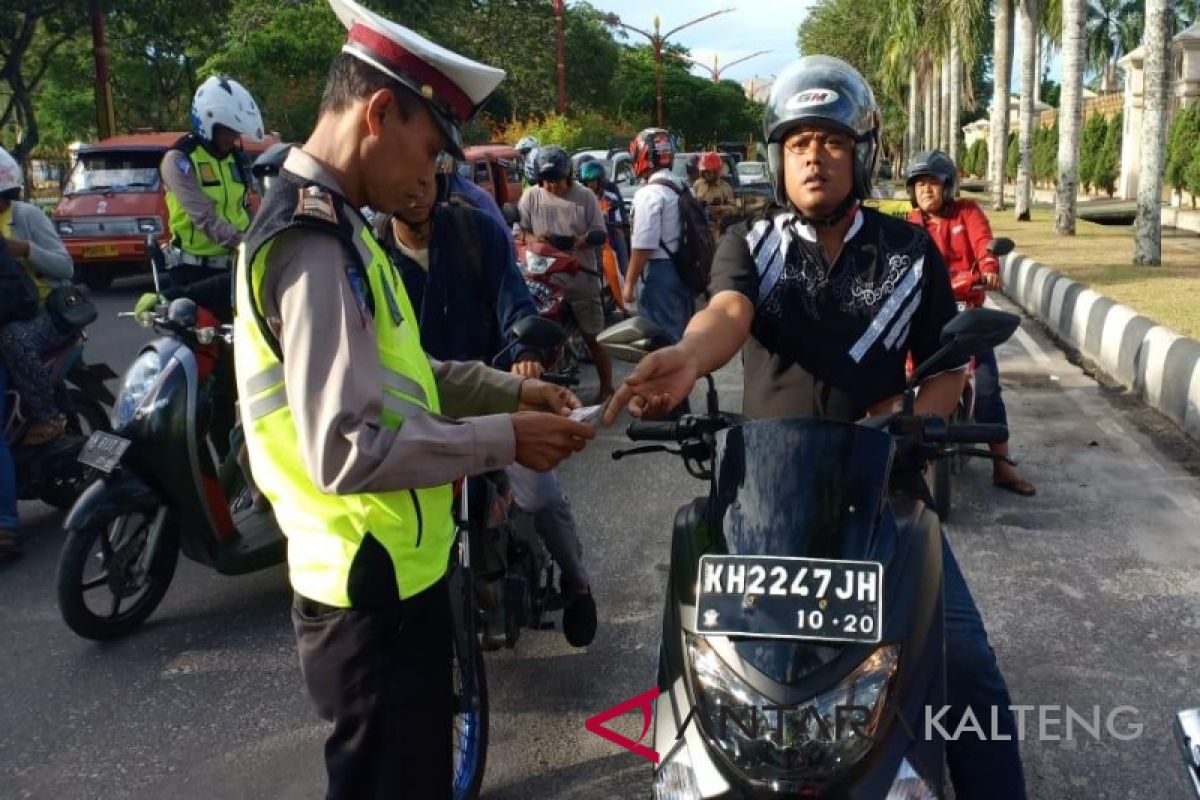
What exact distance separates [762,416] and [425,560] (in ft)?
3.32

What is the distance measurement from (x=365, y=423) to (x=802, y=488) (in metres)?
0.74

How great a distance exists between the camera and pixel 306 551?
195 cm

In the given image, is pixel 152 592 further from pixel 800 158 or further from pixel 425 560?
pixel 800 158

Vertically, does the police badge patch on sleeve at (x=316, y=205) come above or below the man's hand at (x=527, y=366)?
above

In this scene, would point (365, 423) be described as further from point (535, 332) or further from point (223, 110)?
point (223, 110)

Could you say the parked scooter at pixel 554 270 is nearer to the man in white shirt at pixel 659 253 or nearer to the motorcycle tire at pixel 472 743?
the man in white shirt at pixel 659 253

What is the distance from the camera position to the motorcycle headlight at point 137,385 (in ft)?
13.5

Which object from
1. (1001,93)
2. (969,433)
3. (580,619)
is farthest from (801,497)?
(1001,93)

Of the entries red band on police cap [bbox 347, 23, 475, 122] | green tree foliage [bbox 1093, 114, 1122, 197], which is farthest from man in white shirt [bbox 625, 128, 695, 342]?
green tree foliage [bbox 1093, 114, 1122, 197]

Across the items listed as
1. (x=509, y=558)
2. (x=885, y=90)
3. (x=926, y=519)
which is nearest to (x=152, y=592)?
(x=509, y=558)

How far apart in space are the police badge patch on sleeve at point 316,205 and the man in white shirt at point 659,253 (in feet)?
17.8

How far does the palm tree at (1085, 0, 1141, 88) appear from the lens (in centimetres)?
7025

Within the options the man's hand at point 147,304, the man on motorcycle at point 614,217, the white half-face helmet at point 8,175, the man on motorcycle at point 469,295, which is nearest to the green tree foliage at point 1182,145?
the man on motorcycle at point 614,217

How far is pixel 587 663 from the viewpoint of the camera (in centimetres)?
384
